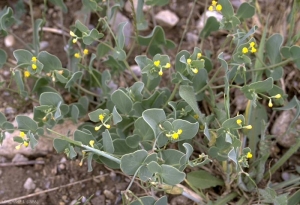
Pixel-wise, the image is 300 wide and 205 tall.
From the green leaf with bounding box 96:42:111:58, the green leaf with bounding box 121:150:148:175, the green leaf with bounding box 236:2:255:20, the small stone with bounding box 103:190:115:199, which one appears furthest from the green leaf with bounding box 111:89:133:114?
the green leaf with bounding box 236:2:255:20

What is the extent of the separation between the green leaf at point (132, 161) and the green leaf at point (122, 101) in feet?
0.99

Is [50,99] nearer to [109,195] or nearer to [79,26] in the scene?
[79,26]

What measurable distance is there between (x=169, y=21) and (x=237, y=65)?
3.18ft

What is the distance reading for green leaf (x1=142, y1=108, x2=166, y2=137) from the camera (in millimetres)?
1620

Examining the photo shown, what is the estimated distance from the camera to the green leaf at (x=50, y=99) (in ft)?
6.17

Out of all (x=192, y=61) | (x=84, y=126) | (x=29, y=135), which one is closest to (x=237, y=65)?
(x=192, y=61)

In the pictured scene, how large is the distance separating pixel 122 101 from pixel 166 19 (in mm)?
1040

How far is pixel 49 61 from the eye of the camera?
2.00m

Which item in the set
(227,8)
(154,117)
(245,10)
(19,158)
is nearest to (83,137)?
(154,117)

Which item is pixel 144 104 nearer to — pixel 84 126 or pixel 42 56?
pixel 84 126

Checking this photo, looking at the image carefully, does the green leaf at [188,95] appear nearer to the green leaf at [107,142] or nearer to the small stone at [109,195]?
the green leaf at [107,142]

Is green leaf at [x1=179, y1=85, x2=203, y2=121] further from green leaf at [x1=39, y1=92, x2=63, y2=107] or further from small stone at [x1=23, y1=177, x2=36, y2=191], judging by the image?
small stone at [x1=23, y1=177, x2=36, y2=191]

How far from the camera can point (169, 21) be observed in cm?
274

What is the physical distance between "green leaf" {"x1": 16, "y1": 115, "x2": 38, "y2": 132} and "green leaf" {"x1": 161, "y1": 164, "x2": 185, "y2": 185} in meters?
0.60
